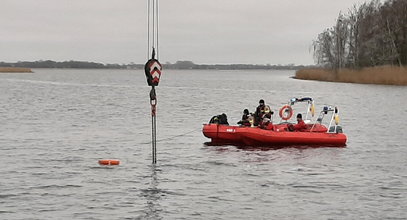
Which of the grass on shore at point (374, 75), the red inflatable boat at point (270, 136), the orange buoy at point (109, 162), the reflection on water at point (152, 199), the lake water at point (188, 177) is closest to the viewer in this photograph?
the reflection on water at point (152, 199)

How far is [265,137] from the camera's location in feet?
81.3

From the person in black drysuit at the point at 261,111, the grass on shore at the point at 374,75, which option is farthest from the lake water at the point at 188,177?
the grass on shore at the point at 374,75

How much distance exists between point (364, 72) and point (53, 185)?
6302cm

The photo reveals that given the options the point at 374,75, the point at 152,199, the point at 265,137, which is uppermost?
the point at 374,75

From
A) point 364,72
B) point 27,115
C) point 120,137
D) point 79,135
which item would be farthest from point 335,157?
point 364,72

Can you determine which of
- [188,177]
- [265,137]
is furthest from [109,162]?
[265,137]

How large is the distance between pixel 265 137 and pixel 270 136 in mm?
187

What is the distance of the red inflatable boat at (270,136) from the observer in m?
24.8

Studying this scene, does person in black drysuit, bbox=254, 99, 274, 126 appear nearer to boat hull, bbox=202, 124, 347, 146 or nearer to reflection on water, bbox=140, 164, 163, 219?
boat hull, bbox=202, 124, 347, 146

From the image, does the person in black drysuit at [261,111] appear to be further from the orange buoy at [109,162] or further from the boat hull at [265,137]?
the orange buoy at [109,162]

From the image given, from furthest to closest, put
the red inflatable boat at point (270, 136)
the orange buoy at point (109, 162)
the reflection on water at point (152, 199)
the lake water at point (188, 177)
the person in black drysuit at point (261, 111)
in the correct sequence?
the person in black drysuit at point (261, 111)
the red inflatable boat at point (270, 136)
the orange buoy at point (109, 162)
the lake water at point (188, 177)
the reflection on water at point (152, 199)

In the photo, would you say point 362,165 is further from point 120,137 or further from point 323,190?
point 120,137

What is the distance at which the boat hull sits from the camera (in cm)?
2480

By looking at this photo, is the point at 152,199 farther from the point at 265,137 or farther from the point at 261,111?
the point at 261,111
